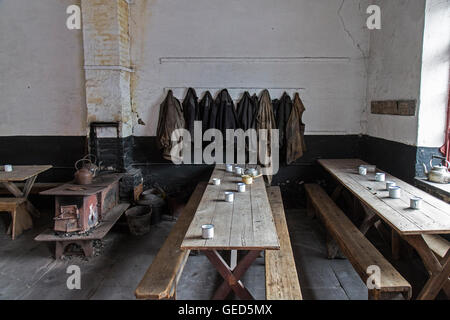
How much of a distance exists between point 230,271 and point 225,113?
3.24 metres

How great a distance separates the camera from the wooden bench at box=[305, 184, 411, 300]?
3070 mm

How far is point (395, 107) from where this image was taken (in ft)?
17.1

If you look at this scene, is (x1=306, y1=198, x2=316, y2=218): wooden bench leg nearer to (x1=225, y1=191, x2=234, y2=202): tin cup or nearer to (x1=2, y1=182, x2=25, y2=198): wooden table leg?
(x1=225, y1=191, x2=234, y2=202): tin cup

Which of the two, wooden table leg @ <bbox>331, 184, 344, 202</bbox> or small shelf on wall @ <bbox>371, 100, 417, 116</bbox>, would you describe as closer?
small shelf on wall @ <bbox>371, 100, 417, 116</bbox>

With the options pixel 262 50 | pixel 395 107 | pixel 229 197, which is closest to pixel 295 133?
pixel 262 50

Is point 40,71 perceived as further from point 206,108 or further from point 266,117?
point 266,117

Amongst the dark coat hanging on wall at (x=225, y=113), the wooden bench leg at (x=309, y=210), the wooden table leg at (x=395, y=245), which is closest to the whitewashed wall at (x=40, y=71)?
the dark coat hanging on wall at (x=225, y=113)

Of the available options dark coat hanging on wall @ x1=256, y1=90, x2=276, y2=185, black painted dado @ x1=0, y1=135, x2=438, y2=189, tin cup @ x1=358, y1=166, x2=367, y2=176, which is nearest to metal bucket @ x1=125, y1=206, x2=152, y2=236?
black painted dado @ x1=0, y1=135, x2=438, y2=189

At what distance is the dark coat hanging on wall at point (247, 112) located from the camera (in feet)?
20.4

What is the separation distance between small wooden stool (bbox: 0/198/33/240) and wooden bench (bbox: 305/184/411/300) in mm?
4187

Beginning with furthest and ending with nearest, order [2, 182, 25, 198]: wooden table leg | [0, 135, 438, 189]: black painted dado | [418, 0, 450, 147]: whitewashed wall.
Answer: [0, 135, 438, 189]: black painted dado < [2, 182, 25, 198]: wooden table leg < [418, 0, 450, 147]: whitewashed wall

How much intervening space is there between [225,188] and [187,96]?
2.31 m

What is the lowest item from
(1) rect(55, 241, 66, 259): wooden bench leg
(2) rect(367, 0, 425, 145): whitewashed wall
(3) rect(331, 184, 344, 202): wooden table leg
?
(1) rect(55, 241, 66, 259): wooden bench leg

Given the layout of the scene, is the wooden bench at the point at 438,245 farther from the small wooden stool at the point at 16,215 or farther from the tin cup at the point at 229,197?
the small wooden stool at the point at 16,215
